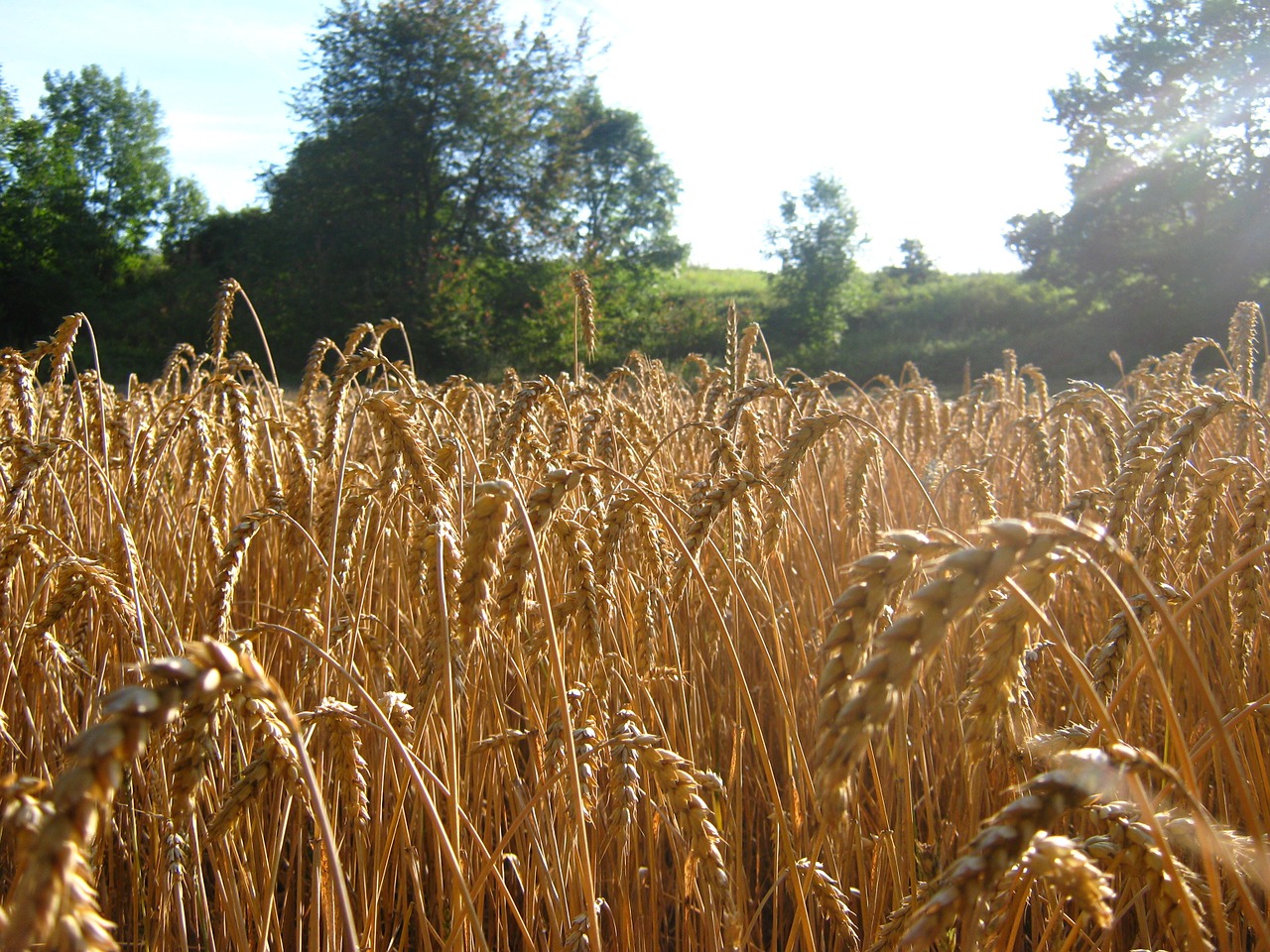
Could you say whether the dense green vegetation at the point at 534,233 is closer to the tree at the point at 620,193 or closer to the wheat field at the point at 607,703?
the tree at the point at 620,193

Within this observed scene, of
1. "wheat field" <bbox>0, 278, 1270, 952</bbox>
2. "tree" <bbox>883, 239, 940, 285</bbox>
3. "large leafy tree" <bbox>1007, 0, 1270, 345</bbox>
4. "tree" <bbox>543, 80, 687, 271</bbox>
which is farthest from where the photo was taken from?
"tree" <bbox>883, 239, 940, 285</bbox>

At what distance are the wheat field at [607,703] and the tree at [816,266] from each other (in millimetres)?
21068

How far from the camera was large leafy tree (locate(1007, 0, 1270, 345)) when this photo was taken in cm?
1764

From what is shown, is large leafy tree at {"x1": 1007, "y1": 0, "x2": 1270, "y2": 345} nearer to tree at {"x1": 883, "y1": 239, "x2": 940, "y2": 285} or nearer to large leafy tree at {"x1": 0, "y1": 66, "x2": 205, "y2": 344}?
tree at {"x1": 883, "y1": 239, "x2": 940, "y2": 285}

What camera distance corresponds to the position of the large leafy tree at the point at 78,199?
22.1 meters

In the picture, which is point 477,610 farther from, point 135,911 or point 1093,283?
point 1093,283

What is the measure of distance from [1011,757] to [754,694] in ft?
3.33

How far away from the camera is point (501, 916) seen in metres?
1.37

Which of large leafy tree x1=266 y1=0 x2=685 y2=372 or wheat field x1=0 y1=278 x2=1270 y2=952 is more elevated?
large leafy tree x1=266 y1=0 x2=685 y2=372

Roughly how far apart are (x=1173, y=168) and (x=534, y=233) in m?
13.9

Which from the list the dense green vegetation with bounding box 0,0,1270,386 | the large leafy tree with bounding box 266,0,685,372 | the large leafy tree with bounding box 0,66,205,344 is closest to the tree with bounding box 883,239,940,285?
the dense green vegetation with bounding box 0,0,1270,386

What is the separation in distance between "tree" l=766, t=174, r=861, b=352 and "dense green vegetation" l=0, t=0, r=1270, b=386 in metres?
0.06

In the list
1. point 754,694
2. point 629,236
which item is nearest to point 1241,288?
point 629,236

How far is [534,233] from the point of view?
795 inches
